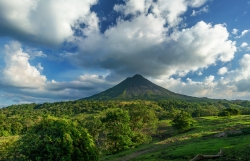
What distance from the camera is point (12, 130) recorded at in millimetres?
135500

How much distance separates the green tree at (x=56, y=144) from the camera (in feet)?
67.6

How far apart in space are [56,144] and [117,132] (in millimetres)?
30582

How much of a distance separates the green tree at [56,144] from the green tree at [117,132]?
85.8ft

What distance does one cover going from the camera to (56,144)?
2116 centimetres

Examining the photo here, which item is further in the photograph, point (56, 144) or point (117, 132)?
point (117, 132)

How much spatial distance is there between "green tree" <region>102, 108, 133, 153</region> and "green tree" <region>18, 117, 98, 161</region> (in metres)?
26.2

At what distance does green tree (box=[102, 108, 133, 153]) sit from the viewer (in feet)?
163

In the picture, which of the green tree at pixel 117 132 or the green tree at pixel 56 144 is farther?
the green tree at pixel 117 132

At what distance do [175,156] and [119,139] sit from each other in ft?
75.0

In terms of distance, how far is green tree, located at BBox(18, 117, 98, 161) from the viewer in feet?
67.6

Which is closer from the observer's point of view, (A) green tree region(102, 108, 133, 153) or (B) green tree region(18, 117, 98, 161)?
(B) green tree region(18, 117, 98, 161)

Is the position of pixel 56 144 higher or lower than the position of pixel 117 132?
higher

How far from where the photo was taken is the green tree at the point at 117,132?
163 ft

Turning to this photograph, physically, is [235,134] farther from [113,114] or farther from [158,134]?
[158,134]
